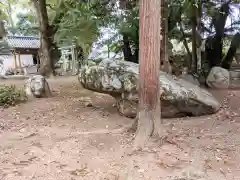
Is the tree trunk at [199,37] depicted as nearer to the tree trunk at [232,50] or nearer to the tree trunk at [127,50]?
the tree trunk at [232,50]

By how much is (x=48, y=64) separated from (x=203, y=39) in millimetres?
5344

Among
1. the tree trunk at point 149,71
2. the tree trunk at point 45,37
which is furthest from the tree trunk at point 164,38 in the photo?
the tree trunk at point 45,37

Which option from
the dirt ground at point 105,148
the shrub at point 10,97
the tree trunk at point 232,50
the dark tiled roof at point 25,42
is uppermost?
the dark tiled roof at point 25,42

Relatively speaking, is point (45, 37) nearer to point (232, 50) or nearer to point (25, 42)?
point (232, 50)

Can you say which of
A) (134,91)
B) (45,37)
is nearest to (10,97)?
(134,91)

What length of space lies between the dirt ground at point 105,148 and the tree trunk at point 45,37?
15.6ft

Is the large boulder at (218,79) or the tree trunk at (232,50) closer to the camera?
the large boulder at (218,79)

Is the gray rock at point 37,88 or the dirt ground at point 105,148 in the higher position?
the gray rock at point 37,88

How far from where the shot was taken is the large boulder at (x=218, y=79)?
7621 millimetres

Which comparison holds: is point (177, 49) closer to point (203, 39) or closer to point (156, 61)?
point (203, 39)

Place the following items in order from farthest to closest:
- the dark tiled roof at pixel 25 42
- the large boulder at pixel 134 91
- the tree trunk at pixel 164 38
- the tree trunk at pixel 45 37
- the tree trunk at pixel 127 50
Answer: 1. the dark tiled roof at pixel 25 42
2. the tree trunk at pixel 45 37
3. the tree trunk at pixel 127 50
4. the tree trunk at pixel 164 38
5. the large boulder at pixel 134 91

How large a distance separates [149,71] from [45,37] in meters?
7.07

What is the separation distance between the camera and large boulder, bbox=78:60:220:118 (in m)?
5.20

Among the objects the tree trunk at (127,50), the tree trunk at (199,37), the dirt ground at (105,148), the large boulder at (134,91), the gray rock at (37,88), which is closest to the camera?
the dirt ground at (105,148)
